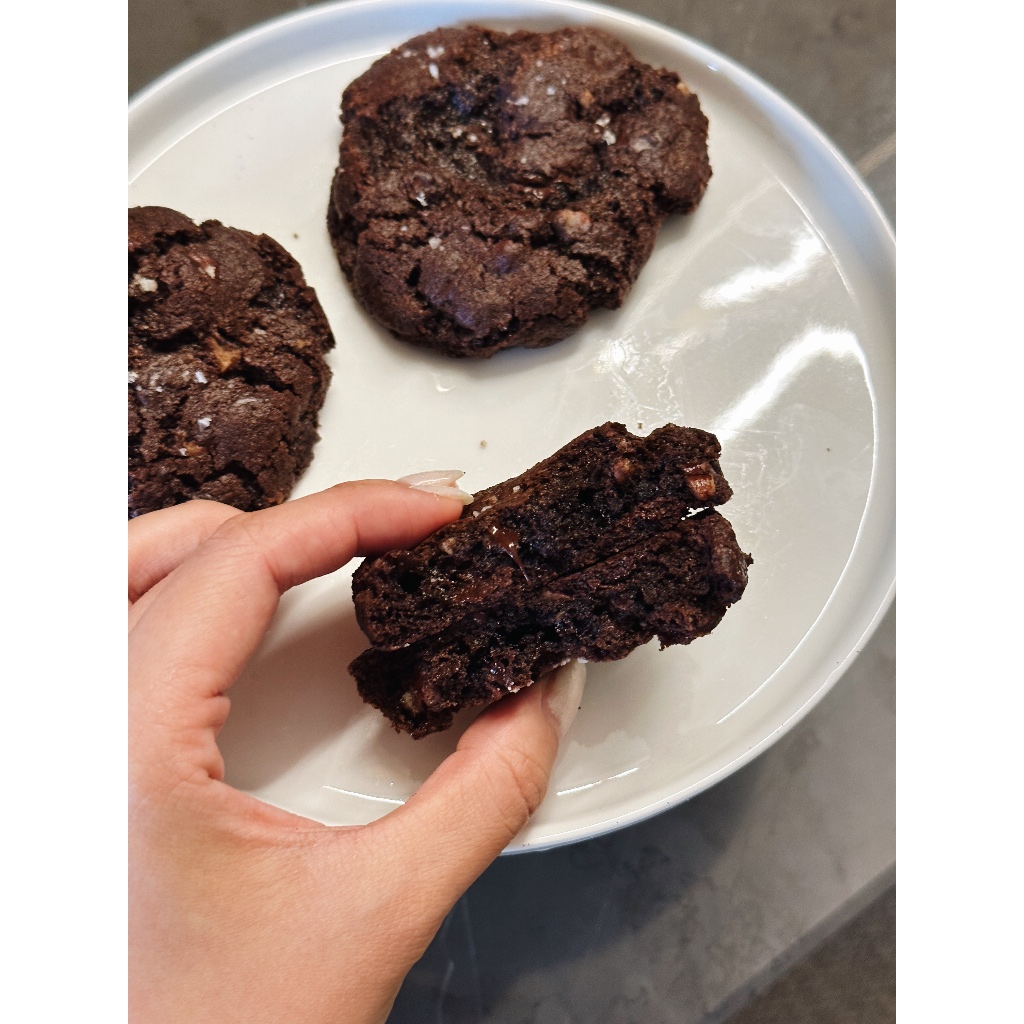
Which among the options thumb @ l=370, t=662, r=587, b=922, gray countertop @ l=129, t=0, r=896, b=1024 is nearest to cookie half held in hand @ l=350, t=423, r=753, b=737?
thumb @ l=370, t=662, r=587, b=922

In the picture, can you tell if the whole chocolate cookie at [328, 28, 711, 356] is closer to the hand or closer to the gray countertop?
the hand

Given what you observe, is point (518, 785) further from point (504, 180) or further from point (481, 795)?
point (504, 180)

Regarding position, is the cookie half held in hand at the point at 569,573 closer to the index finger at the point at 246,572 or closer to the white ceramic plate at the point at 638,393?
the index finger at the point at 246,572

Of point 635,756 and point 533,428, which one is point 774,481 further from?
point 635,756

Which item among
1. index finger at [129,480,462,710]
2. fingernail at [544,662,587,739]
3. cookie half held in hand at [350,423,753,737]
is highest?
index finger at [129,480,462,710]

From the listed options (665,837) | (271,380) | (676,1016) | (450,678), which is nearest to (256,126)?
(271,380)

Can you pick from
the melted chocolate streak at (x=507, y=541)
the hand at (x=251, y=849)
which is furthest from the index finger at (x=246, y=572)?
the melted chocolate streak at (x=507, y=541)
